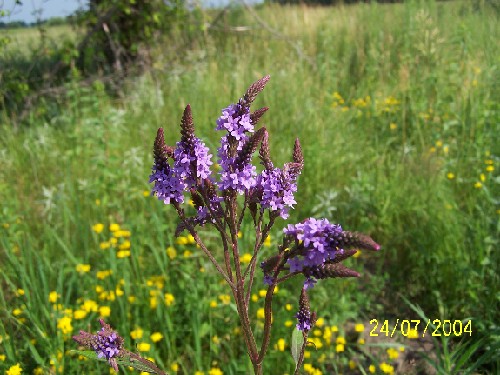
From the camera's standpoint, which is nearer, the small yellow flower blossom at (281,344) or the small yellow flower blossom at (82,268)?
the small yellow flower blossom at (281,344)

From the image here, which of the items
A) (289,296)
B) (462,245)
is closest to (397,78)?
(462,245)

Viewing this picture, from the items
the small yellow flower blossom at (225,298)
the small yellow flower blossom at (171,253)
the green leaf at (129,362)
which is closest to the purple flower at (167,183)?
the green leaf at (129,362)

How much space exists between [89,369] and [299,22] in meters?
8.14

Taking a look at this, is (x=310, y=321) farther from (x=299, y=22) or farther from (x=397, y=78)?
(x=299, y=22)

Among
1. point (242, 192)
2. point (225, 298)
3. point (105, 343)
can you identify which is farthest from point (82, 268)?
point (242, 192)

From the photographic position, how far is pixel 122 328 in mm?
2445

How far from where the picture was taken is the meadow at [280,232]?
2.44 m
